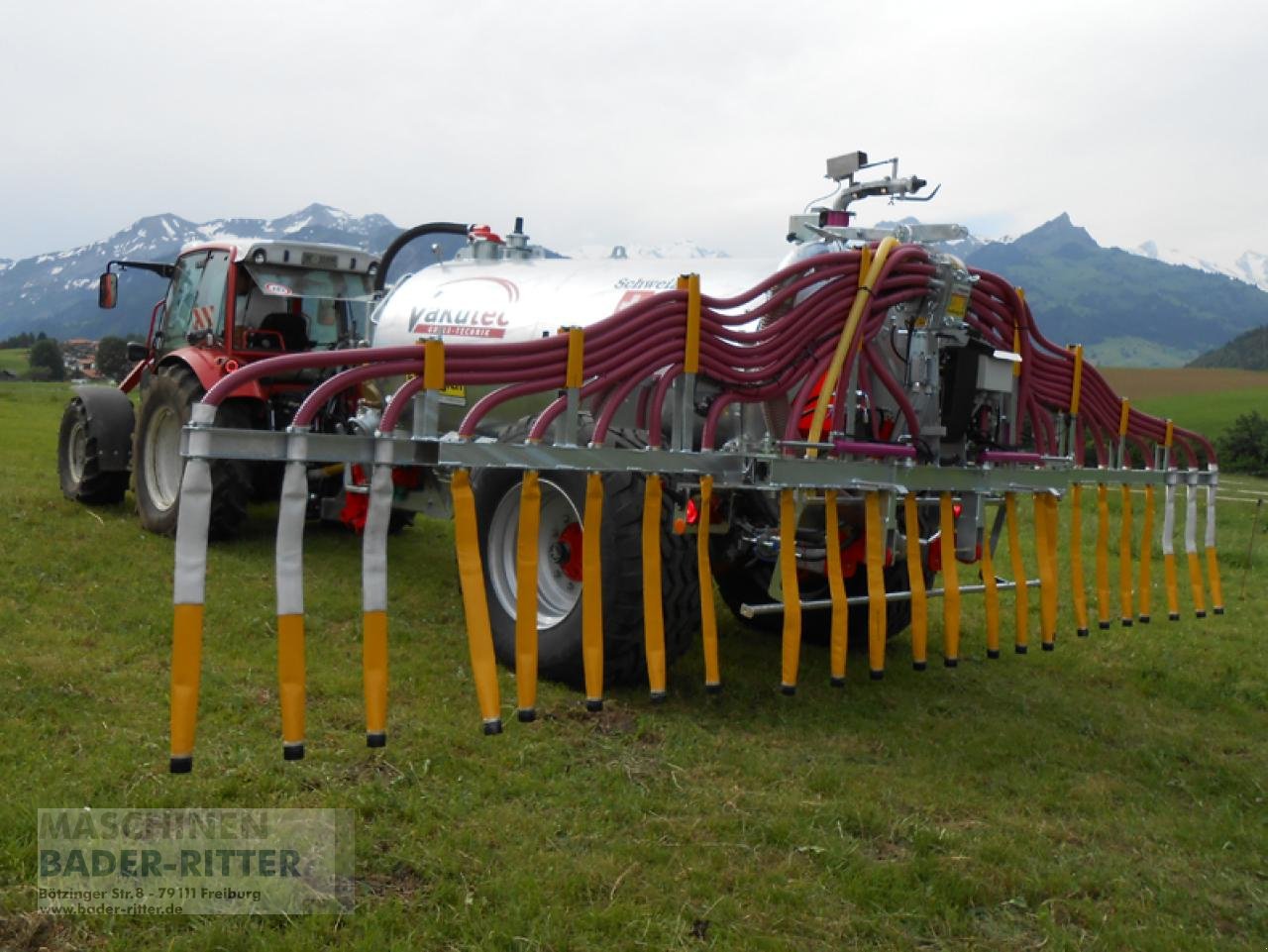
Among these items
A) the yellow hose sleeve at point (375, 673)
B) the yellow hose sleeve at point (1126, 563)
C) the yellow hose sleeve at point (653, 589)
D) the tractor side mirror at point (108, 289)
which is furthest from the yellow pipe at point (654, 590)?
the tractor side mirror at point (108, 289)

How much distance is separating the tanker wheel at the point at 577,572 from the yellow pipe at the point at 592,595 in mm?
1135

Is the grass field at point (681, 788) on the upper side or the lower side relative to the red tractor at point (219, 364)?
lower

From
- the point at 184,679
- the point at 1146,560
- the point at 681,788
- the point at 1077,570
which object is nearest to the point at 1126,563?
the point at 1146,560

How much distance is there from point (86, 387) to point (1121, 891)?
29.4 ft

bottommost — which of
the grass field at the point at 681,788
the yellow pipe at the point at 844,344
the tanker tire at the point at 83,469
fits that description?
the grass field at the point at 681,788

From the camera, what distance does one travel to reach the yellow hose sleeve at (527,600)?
3.47 meters

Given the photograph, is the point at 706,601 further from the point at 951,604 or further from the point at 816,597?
the point at 816,597

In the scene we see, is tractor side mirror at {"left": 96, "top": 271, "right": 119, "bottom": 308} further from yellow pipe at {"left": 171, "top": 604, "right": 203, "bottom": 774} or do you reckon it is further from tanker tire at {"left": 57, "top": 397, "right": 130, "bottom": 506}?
yellow pipe at {"left": 171, "top": 604, "right": 203, "bottom": 774}

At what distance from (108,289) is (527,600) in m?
7.41

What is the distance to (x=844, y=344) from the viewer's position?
4.90 metres

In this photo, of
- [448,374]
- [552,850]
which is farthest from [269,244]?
[552,850]

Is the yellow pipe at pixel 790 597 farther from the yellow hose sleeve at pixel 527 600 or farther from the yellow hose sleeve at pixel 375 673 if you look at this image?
the yellow hose sleeve at pixel 375 673

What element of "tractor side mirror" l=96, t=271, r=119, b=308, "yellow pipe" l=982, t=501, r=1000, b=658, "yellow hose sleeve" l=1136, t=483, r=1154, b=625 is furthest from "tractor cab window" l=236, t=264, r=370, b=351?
"yellow hose sleeve" l=1136, t=483, r=1154, b=625

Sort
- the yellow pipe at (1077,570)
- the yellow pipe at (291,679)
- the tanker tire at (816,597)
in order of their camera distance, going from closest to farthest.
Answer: the yellow pipe at (291,679), the yellow pipe at (1077,570), the tanker tire at (816,597)
